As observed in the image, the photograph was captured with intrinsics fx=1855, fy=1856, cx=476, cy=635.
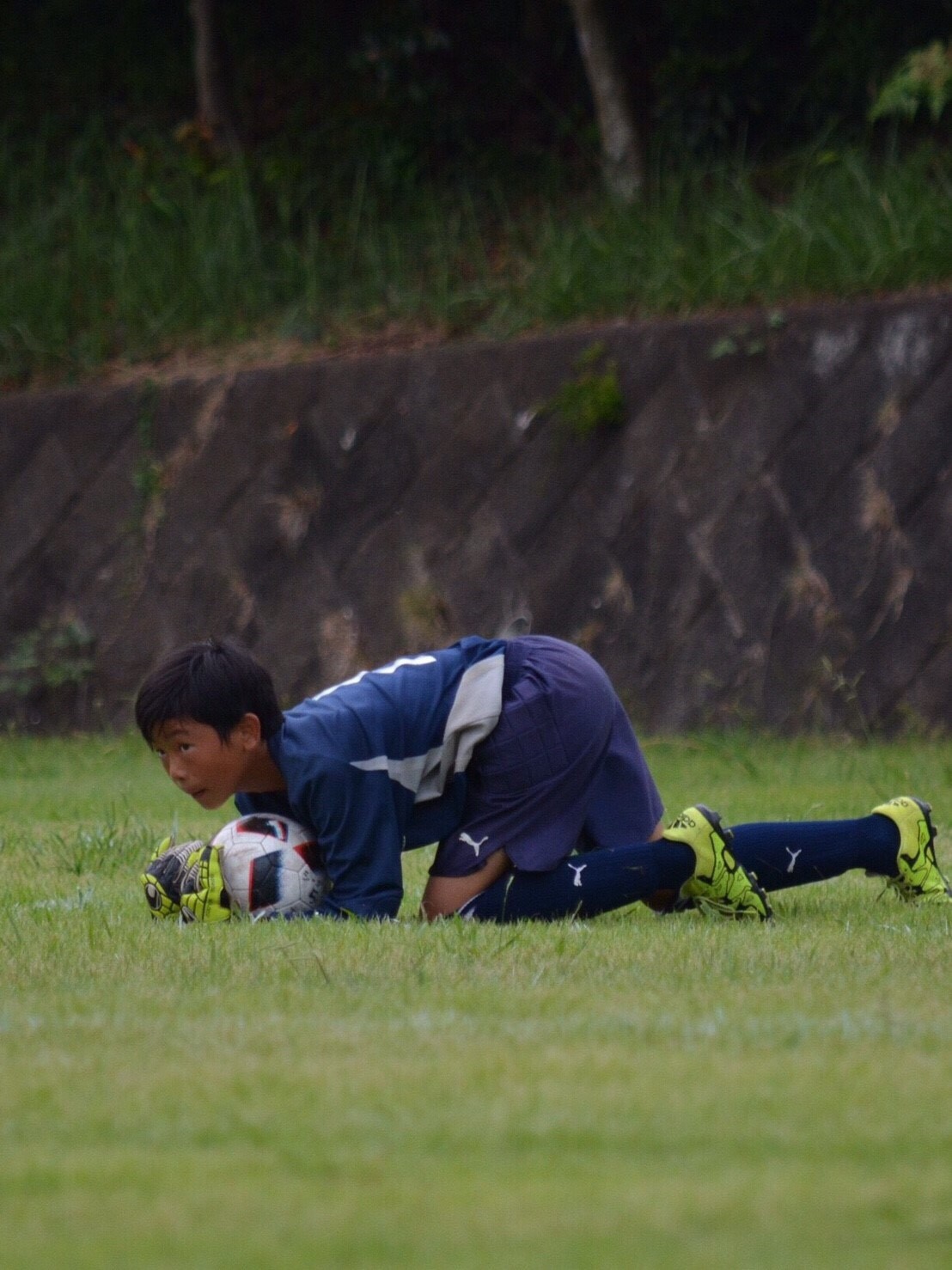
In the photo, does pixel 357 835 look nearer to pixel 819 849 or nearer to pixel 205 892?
pixel 205 892

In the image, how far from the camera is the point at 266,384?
12484mm

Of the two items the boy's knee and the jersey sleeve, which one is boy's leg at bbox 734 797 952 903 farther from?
the jersey sleeve

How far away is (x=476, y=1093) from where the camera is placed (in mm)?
2889

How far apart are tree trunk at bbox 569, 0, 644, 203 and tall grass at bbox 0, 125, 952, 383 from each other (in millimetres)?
232

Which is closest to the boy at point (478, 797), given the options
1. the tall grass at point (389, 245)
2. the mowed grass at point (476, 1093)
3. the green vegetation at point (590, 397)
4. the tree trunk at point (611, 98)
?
the mowed grass at point (476, 1093)

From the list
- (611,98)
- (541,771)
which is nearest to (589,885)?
(541,771)

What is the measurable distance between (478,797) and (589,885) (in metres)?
0.39

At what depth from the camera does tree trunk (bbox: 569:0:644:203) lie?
13633 millimetres

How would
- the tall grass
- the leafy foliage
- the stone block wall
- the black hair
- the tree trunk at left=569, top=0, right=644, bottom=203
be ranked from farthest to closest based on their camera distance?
the tree trunk at left=569, top=0, right=644, bottom=203 < the tall grass < the leafy foliage < the stone block wall < the black hair

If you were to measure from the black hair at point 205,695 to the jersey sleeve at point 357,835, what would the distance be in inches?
8.4

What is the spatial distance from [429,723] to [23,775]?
5.74 m

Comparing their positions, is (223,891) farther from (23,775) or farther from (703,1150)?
(23,775)

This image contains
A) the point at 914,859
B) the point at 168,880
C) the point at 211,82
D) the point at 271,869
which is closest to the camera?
the point at 271,869

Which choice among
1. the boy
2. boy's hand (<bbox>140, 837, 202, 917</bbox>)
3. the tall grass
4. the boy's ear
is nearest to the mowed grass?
boy's hand (<bbox>140, 837, 202, 917</bbox>)
